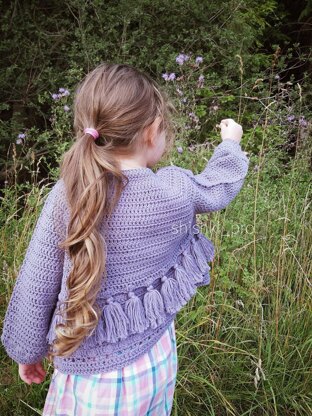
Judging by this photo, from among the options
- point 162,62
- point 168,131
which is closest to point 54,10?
point 162,62

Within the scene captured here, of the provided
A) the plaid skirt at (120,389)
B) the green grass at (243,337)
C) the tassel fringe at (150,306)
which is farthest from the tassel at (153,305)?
the green grass at (243,337)

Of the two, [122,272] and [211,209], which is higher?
[211,209]

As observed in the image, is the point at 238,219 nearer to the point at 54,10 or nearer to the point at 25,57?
the point at 25,57

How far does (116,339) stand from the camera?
1.38m

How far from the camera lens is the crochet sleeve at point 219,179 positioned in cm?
145

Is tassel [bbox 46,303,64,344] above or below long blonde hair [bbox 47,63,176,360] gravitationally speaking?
below

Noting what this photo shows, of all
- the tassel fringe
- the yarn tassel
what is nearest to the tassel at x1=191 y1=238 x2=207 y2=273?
the tassel fringe

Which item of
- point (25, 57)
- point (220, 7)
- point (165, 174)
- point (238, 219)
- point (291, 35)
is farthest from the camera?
point (291, 35)

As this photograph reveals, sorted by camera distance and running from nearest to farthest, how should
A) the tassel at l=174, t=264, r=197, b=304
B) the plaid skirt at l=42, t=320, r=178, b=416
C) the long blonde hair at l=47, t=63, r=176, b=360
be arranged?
the long blonde hair at l=47, t=63, r=176, b=360
the plaid skirt at l=42, t=320, r=178, b=416
the tassel at l=174, t=264, r=197, b=304

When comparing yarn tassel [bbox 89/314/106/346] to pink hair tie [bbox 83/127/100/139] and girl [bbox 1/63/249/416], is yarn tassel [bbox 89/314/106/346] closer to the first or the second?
girl [bbox 1/63/249/416]

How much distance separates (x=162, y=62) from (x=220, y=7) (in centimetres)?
115

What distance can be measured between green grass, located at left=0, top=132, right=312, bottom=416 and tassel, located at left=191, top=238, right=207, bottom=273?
2.02ft

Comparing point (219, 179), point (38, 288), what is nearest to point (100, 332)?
point (38, 288)

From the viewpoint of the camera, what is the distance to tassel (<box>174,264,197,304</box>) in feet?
4.91
